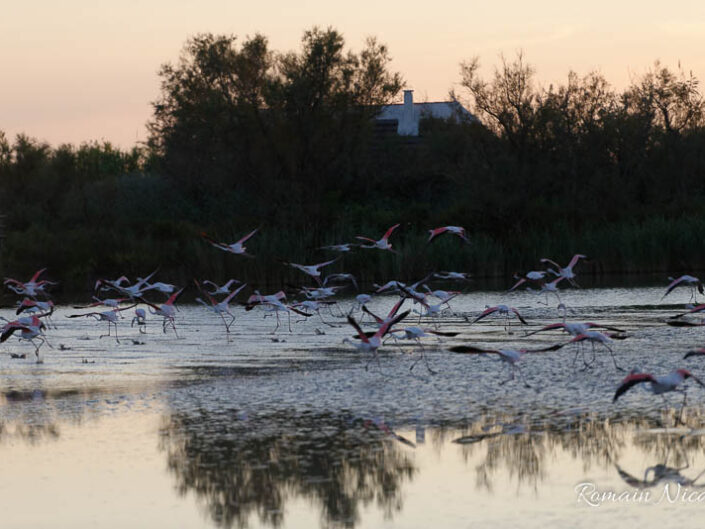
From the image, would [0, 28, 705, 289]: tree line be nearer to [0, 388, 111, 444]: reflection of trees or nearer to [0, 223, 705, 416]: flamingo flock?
[0, 223, 705, 416]: flamingo flock

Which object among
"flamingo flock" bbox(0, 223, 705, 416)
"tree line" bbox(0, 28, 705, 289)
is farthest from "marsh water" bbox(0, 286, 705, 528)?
"tree line" bbox(0, 28, 705, 289)

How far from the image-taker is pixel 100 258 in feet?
107

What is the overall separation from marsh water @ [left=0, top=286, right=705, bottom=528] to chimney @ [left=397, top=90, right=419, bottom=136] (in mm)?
45419

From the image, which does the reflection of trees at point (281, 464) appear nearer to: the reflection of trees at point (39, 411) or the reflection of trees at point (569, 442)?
the reflection of trees at point (569, 442)

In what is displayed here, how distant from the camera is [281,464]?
7480 mm

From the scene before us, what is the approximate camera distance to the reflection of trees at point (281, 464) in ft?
21.2

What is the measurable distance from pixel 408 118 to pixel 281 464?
53692mm

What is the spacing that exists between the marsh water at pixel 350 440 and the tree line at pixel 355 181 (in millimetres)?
15994

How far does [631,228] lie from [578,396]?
21.7 metres

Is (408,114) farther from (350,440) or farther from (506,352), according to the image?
(350,440)

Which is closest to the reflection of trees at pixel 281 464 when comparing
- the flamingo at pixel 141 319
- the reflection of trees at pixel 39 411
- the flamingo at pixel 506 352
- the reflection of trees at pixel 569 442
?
the reflection of trees at pixel 569 442

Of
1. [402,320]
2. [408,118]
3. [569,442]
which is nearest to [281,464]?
[569,442]

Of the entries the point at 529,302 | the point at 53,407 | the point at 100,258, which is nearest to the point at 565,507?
the point at 53,407

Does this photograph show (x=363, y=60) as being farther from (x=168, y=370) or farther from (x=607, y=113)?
(x=168, y=370)
